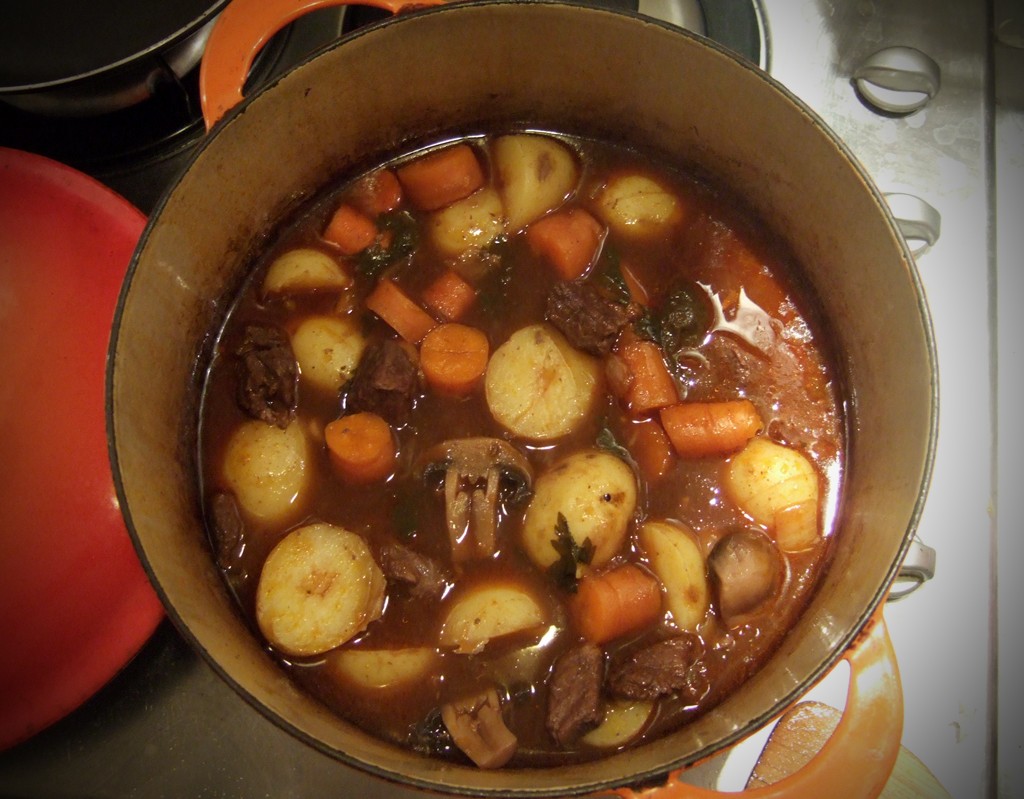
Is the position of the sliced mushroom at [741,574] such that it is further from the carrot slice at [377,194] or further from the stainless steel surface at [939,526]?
the carrot slice at [377,194]

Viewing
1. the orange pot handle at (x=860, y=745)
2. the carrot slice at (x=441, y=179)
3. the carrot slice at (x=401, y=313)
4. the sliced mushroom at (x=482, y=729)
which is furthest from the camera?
the carrot slice at (x=441, y=179)

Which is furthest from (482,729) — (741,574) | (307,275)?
(307,275)

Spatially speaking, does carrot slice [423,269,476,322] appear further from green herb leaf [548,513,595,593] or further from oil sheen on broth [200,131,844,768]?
green herb leaf [548,513,595,593]

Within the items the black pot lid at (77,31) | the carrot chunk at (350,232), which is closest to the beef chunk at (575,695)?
the carrot chunk at (350,232)

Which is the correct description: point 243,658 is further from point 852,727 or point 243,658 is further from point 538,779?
point 852,727

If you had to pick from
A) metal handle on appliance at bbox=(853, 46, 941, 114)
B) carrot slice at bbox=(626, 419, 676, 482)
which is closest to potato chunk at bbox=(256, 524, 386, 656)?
carrot slice at bbox=(626, 419, 676, 482)

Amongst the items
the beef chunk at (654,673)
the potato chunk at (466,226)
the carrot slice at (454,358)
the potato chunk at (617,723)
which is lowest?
the potato chunk at (617,723)

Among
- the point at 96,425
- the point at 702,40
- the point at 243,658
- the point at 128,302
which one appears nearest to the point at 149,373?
the point at 128,302
